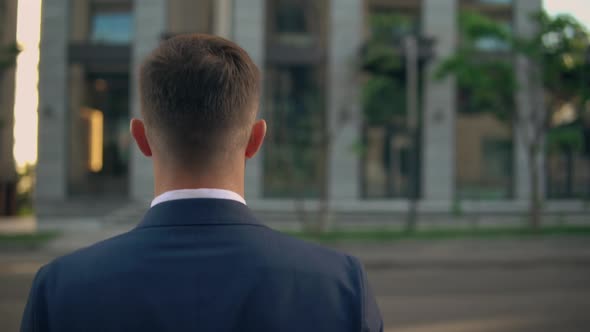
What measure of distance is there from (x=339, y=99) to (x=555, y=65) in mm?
8220

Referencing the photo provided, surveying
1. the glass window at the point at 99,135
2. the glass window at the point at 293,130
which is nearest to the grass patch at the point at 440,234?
the glass window at the point at 293,130

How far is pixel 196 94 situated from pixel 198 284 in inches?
17.3

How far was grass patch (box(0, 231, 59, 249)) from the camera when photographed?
43.8 ft

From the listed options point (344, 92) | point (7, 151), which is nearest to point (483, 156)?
point (344, 92)

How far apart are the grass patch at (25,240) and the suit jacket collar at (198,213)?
45.4ft

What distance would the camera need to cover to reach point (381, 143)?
73.0 ft

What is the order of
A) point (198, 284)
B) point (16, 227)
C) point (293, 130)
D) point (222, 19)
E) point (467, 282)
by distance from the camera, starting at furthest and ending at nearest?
point (293, 130)
point (16, 227)
point (467, 282)
point (222, 19)
point (198, 284)

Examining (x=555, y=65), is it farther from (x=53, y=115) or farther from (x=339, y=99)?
(x=53, y=115)

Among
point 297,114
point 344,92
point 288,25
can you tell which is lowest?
point 297,114

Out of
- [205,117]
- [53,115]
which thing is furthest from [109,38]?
[205,117]

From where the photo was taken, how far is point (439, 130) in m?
22.1

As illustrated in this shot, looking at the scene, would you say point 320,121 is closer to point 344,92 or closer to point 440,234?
point 344,92

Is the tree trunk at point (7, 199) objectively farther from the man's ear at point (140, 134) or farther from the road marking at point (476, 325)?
the man's ear at point (140, 134)

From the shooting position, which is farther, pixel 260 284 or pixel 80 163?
pixel 80 163
